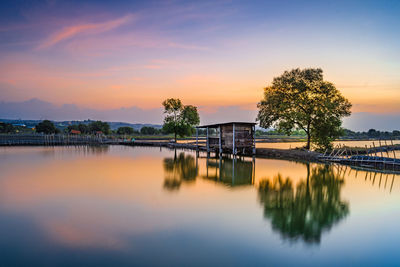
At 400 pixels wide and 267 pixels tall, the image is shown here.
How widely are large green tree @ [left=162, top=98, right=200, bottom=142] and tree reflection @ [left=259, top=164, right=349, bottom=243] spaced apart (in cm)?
4295

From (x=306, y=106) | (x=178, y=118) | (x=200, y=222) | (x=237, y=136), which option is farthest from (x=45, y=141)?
(x=200, y=222)

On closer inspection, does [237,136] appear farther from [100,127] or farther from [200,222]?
[100,127]

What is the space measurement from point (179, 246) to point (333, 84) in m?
33.9

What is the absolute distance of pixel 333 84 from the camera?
34594 mm

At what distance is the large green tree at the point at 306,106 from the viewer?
33.2 m

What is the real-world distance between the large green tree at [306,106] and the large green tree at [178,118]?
26.1 meters

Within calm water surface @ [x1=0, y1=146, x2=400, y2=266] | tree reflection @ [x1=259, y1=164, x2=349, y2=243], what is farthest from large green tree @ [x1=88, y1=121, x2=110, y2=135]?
tree reflection @ [x1=259, y1=164, x2=349, y2=243]

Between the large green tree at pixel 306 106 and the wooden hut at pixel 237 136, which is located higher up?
the large green tree at pixel 306 106

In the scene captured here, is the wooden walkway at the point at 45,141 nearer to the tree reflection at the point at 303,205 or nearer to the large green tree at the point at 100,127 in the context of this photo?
the large green tree at the point at 100,127

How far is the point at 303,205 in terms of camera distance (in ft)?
41.3

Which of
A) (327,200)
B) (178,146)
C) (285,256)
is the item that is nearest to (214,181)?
(327,200)

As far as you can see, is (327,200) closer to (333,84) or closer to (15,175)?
(15,175)

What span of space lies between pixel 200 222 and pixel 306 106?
29790mm

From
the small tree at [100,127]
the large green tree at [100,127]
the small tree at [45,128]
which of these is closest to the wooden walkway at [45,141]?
the small tree at [45,128]
